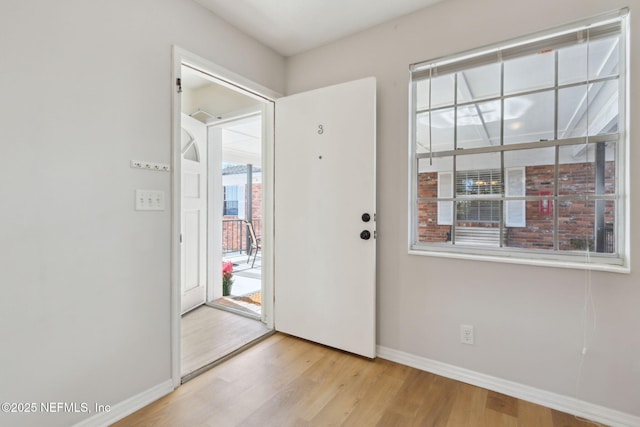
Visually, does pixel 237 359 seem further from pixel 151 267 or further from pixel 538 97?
pixel 538 97

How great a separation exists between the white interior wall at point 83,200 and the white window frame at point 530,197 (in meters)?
1.69

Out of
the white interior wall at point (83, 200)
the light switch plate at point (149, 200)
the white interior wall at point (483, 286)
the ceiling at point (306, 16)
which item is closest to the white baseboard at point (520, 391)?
the white interior wall at point (483, 286)

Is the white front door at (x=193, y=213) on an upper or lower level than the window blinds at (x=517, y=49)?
lower

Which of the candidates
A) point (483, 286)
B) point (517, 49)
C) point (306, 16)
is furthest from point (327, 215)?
point (517, 49)

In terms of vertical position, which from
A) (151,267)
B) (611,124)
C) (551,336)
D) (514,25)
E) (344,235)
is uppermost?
(514,25)

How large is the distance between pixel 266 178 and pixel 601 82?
2.39m

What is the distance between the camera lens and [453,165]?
81.4 inches

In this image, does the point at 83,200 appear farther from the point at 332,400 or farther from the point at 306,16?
the point at 306,16

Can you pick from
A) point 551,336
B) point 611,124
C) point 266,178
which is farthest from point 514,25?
point 266,178

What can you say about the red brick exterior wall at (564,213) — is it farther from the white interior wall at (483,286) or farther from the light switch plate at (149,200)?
the light switch plate at (149,200)

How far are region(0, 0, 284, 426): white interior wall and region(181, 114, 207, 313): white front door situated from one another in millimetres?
1371

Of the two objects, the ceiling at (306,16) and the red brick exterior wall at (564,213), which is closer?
the red brick exterior wall at (564,213)

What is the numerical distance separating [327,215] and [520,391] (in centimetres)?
167

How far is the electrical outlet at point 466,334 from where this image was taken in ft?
6.29
